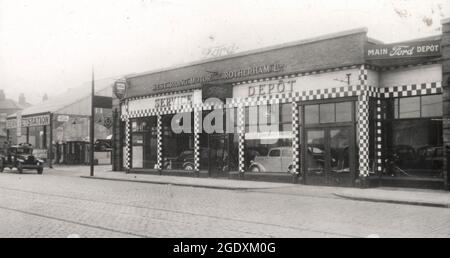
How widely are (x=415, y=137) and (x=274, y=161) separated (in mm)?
6217

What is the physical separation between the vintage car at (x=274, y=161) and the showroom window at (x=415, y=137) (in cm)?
421

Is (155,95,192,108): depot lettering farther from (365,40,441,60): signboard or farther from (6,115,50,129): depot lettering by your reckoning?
(6,115,50,129): depot lettering

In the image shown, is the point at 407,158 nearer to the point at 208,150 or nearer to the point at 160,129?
the point at 208,150

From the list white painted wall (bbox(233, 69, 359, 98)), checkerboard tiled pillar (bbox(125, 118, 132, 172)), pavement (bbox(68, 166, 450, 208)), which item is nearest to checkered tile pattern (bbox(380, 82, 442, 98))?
white painted wall (bbox(233, 69, 359, 98))

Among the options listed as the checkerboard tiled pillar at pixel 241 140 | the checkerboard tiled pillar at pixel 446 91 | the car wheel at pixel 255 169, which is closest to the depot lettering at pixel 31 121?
the checkerboard tiled pillar at pixel 241 140

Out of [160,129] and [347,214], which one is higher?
[160,129]

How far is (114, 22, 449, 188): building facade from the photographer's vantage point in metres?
17.8

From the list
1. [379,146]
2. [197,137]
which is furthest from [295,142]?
[197,137]

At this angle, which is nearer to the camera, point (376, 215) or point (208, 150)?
point (376, 215)

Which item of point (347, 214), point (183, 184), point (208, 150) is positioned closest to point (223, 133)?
point (208, 150)

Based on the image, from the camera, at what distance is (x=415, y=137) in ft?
59.3

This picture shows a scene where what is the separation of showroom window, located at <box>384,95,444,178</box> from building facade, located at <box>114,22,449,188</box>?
0.04m
